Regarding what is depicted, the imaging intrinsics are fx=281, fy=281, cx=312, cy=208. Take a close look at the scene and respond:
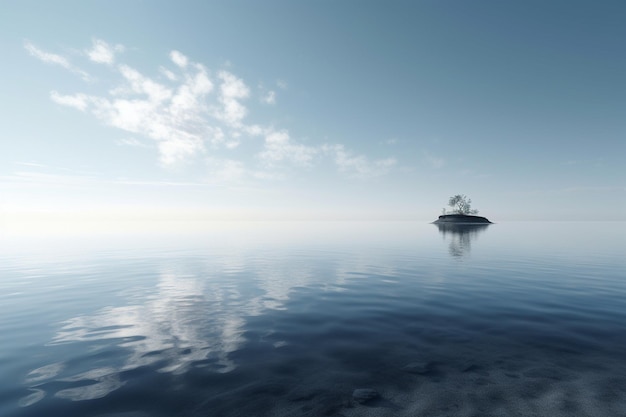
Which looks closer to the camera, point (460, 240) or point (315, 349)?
point (315, 349)

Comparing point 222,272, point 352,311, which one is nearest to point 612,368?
point 352,311

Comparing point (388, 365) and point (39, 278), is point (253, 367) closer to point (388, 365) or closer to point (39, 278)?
point (388, 365)

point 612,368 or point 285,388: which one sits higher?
point 612,368

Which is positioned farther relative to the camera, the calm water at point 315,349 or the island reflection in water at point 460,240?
the island reflection in water at point 460,240

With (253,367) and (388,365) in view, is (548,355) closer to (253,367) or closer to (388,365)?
(388,365)

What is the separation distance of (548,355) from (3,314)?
2530 cm

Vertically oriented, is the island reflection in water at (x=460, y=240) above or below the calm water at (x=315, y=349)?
above

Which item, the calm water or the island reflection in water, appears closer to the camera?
the calm water

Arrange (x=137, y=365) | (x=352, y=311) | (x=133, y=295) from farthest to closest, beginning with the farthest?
(x=133, y=295) → (x=352, y=311) → (x=137, y=365)

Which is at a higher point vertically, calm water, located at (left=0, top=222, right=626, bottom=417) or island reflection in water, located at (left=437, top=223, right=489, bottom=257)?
island reflection in water, located at (left=437, top=223, right=489, bottom=257)

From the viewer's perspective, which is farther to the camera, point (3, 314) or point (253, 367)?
point (3, 314)

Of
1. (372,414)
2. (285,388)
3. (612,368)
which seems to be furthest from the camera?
(612,368)

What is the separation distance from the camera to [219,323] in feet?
43.3

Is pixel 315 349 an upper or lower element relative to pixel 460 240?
lower
